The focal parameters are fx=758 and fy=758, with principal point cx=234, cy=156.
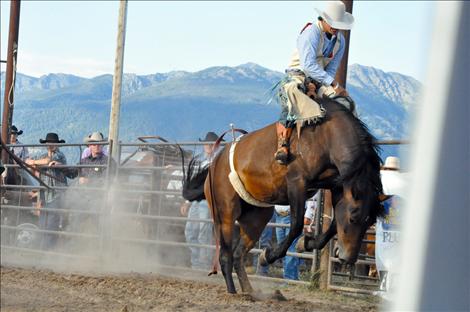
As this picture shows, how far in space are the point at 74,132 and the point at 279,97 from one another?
3954cm

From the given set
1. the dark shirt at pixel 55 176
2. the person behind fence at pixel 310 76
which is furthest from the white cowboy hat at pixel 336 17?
the dark shirt at pixel 55 176

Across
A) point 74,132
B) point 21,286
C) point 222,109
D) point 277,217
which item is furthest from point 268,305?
point 222,109

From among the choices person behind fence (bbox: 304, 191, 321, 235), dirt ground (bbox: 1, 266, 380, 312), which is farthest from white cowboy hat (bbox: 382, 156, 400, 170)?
dirt ground (bbox: 1, 266, 380, 312)

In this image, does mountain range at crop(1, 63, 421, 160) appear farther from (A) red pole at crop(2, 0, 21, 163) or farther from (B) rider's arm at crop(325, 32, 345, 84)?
(B) rider's arm at crop(325, 32, 345, 84)

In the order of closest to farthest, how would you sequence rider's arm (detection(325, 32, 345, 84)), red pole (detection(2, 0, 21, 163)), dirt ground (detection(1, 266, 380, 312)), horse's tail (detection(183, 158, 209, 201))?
dirt ground (detection(1, 266, 380, 312))
rider's arm (detection(325, 32, 345, 84))
horse's tail (detection(183, 158, 209, 201))
red pole (detection(2, 0, 21, 163))

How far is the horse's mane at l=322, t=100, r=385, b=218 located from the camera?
20.0 feet

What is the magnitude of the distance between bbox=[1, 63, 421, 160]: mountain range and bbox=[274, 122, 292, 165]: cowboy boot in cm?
3315

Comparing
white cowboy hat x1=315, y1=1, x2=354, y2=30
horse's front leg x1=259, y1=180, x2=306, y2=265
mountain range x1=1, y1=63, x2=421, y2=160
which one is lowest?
horse's front leg x1=259, y1=180, x2=306, y2=265

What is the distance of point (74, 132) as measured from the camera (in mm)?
45031

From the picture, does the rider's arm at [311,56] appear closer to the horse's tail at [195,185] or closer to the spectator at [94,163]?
the horse's tail at [195,185]

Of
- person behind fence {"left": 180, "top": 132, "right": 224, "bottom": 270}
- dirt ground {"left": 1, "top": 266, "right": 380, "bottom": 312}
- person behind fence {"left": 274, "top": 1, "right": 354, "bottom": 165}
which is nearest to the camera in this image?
dirt ground {"left": 1, "top": 266, "right": 380, "bottom": 312}

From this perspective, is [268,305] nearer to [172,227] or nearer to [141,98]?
[172,227]

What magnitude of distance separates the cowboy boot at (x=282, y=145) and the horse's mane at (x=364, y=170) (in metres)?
0.39

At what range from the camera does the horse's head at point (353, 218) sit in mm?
6180
